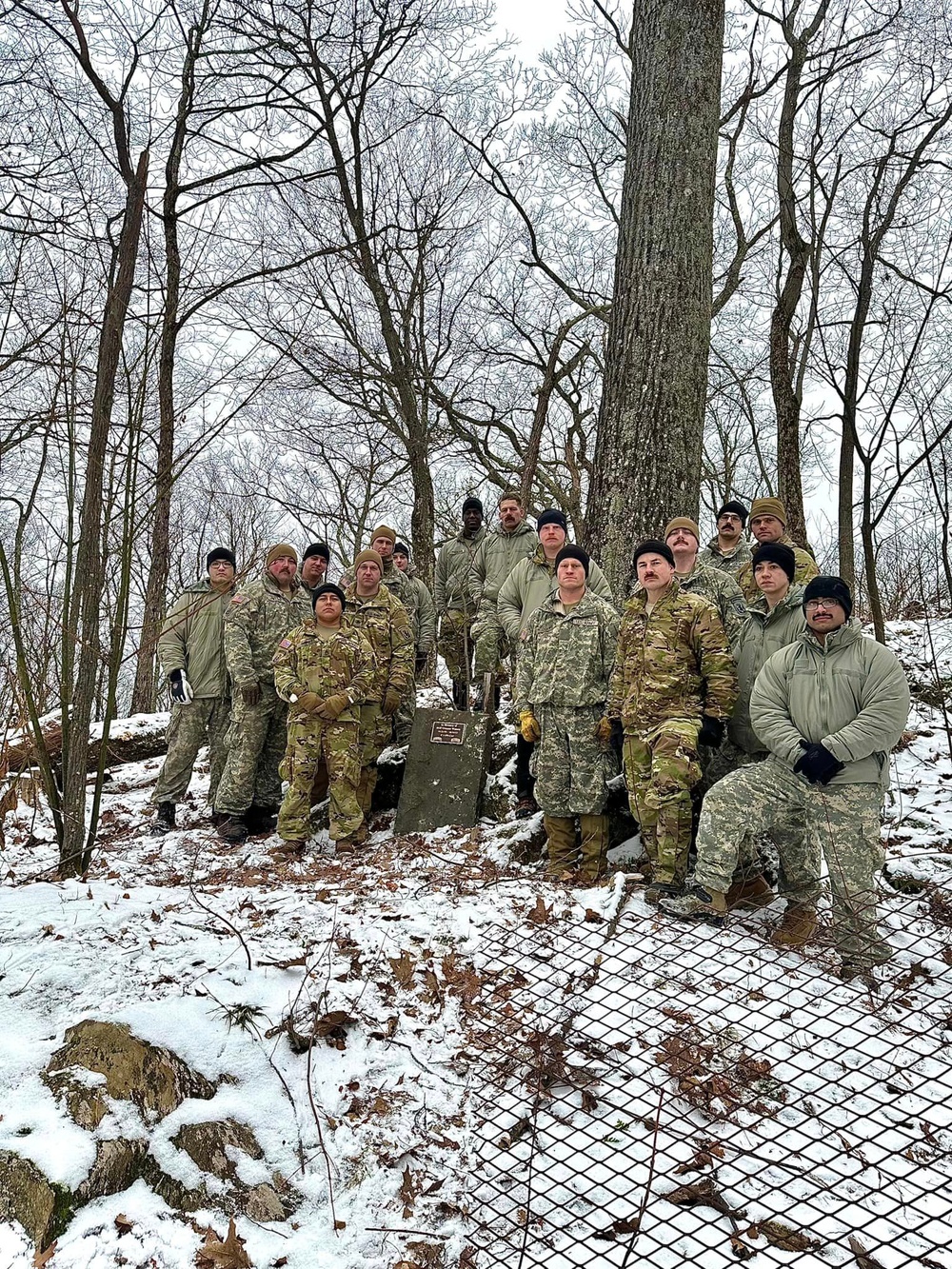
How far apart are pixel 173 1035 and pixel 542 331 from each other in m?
15.4

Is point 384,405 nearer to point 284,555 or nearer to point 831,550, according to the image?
point 284,555

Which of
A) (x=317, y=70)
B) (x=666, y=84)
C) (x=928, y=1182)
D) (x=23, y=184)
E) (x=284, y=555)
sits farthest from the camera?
(x=317, y=70)

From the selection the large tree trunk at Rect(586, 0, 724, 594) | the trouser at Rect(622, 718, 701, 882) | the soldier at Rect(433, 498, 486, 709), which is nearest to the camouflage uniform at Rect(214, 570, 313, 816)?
the soldier at Rect(433, 498, 486, 709)

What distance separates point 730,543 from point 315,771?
3.65 meters

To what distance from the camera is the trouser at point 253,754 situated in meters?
6.37

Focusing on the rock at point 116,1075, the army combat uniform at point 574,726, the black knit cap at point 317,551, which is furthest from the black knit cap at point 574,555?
the rock at point 116,1075

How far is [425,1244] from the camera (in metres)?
2.38

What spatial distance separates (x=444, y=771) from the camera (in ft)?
20.4

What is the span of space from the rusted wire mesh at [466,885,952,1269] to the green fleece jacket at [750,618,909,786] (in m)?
0.89

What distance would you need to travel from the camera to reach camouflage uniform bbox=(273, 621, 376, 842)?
574 cm

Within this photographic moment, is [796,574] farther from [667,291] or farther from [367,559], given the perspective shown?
[367,559]

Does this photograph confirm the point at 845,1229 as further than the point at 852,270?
No

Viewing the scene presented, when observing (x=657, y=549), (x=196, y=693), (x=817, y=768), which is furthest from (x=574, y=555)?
(x=196, y=693)

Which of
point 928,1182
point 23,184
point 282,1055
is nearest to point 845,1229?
point 928,1182
